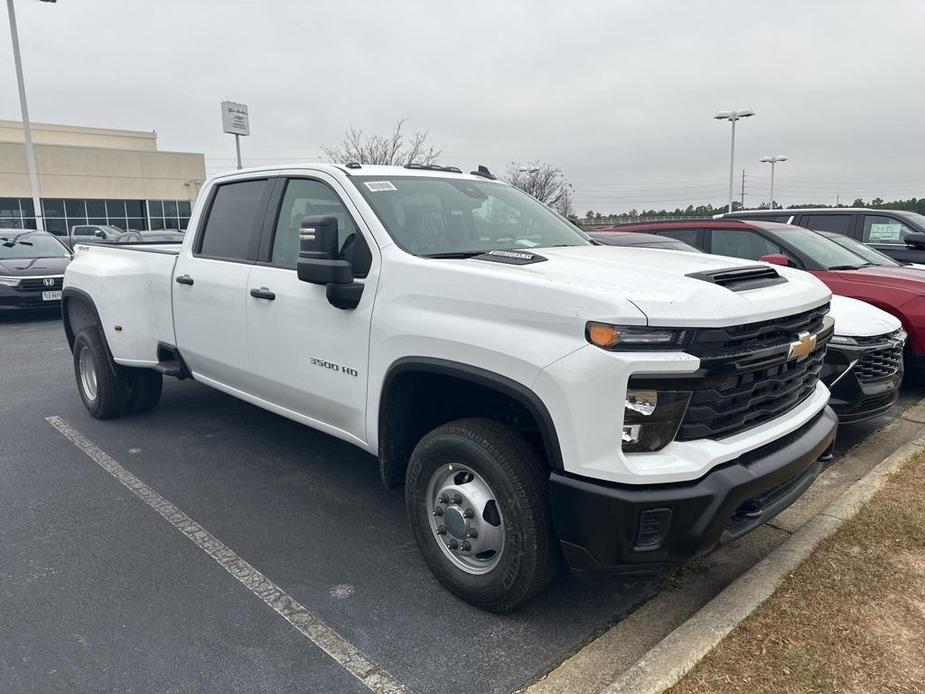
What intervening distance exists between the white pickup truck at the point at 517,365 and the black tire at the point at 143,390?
174cm

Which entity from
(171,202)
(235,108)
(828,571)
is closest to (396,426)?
(828,571)

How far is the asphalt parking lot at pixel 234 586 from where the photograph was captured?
2.75m

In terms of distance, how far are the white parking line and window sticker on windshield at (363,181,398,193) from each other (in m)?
2.06

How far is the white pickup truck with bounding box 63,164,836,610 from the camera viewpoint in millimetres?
2520

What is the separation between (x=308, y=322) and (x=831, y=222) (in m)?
9.33

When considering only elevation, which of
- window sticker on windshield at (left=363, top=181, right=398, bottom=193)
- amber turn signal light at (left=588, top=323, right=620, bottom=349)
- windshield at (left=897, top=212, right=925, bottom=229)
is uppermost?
window sticker on windshield at (left=363, top=181, right=398, bottom=193)

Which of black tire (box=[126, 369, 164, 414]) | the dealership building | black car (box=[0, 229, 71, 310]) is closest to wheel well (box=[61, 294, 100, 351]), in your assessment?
black tire (box=[126, 369, 164, 414])

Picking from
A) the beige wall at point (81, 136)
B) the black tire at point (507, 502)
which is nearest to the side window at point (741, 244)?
the black tire at point (507, 502)

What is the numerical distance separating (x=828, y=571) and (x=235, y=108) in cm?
1962

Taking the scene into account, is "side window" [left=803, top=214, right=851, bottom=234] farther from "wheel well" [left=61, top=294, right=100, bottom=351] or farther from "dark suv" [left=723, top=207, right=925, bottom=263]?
"wheel well" [left=61, top=294, right=100, bottom=351]

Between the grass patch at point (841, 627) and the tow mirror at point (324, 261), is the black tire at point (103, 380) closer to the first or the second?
the tow mirror at point (324, 261)

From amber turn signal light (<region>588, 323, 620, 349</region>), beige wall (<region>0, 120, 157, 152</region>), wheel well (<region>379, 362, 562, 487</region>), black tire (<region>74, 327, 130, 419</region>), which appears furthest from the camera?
beige wall (<region>0, 120, 157, 152</region>)

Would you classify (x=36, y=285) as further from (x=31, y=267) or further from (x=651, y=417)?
(x=651, y=417)

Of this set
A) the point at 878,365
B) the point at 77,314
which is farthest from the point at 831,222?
the point at 77,314
